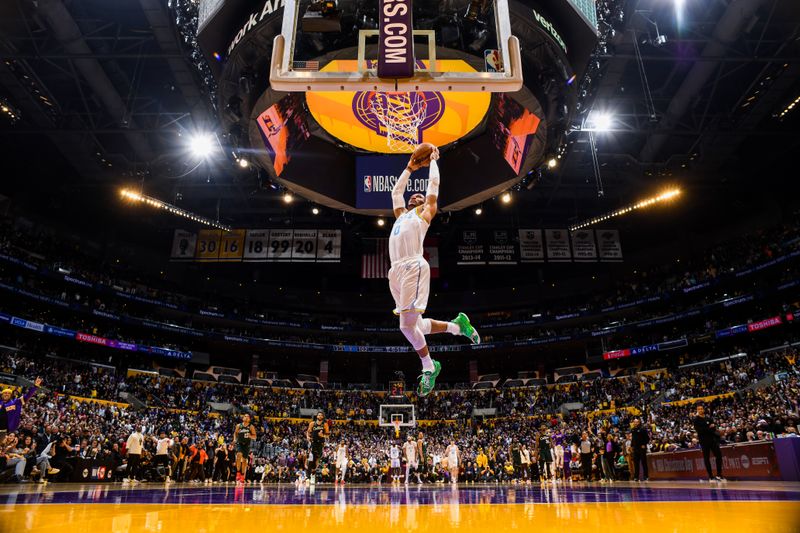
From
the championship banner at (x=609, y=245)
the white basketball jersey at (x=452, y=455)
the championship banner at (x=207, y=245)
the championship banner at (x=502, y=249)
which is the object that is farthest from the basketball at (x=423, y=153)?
the championship banner at (x=207, y=245)

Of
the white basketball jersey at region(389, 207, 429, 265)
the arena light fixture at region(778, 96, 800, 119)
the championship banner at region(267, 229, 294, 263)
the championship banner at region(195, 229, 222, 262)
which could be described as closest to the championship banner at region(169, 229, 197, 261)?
the championship banner at region(195, 229, 222, 262)

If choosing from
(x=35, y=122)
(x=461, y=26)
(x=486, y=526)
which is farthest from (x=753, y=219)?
(x=35, y=122)

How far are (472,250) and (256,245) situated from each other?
1158 centimetres

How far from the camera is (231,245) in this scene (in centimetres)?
2727

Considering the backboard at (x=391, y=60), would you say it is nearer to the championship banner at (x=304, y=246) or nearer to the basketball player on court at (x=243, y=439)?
the basketball player on court at (x=243, y=439)

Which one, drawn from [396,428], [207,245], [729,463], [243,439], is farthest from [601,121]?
[207,245]

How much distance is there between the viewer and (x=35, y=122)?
2031 centimetres

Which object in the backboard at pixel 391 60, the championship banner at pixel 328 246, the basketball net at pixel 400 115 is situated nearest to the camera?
the backboard at pixel 391 60

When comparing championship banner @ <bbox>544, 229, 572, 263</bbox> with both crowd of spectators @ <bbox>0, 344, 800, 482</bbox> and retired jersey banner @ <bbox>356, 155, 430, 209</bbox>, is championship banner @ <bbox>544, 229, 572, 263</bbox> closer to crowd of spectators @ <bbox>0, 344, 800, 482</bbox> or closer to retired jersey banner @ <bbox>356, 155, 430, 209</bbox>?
crowd of spectators @ <bbox>0, 344, 800, 482</bbox>

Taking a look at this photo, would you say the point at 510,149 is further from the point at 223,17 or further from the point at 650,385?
the point at 650,385

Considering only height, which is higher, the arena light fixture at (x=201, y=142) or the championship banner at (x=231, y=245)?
the arena light fixture at (x=201, y=142)

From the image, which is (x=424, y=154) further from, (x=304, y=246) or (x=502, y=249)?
(x=304, y=246)

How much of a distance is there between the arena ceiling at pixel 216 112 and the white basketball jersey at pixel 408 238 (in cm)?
935

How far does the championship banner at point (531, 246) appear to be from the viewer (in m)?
25.9
